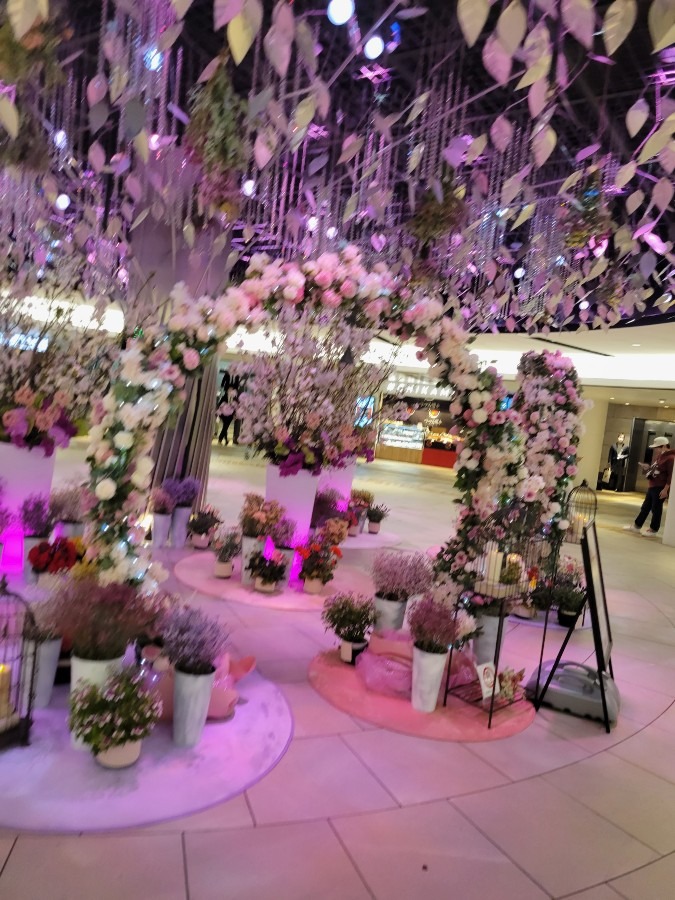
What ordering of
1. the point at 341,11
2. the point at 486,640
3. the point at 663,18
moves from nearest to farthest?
1. the point at 663,18
2. the point at 341,11
3. the point at 486,640

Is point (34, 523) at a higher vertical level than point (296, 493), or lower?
lower

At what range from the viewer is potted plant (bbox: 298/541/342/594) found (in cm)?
568

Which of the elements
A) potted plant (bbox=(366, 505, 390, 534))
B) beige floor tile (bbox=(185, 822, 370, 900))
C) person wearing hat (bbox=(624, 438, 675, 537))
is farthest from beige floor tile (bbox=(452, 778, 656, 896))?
person wearing hat (bbox=(624, 438, 675, 537))

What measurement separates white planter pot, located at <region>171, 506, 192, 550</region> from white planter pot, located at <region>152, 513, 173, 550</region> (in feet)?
0.20

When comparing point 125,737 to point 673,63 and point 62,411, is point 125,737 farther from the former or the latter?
point 673,63

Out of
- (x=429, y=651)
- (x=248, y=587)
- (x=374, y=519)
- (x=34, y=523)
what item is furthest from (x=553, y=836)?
(x=374, y=519)

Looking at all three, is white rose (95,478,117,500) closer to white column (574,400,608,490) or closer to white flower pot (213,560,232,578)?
white flower pot (213,560,232,578)

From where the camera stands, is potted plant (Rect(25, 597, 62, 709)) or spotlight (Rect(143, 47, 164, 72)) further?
spotlight (Rect(143, 47, 164, 72))

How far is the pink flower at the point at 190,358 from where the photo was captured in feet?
11.6

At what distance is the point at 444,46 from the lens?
4477 millimetres

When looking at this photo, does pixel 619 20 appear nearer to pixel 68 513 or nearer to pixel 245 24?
pixel 245 24

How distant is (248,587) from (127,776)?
2907 mm

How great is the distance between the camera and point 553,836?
2727 millimetres

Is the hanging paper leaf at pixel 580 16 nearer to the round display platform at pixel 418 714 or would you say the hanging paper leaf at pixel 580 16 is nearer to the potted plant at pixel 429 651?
the potted plant at pixel 429 651
